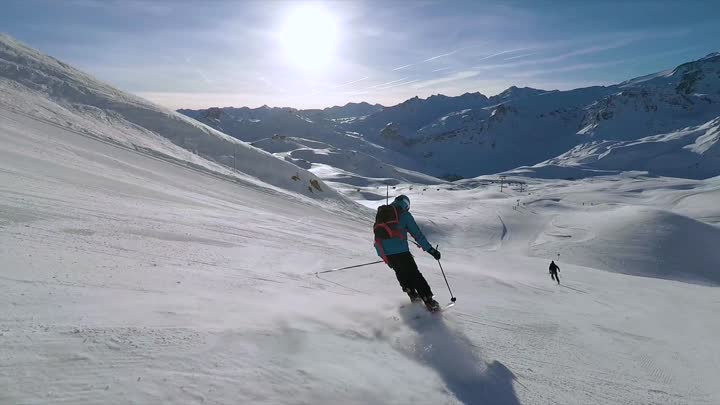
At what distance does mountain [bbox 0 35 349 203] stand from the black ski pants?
20.7 meters

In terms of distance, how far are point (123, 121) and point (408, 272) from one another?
28.5 meters

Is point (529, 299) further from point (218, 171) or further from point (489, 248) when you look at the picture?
point (489, 248)

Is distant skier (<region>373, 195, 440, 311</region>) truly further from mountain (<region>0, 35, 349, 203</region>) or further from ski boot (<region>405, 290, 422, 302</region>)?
mountain (<region>0, 35, 349, 203</region>)

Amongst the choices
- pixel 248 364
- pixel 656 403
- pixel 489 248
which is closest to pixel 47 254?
pixel 248 364

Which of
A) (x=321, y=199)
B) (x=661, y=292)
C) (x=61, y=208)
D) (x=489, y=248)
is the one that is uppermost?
(x=61, y=208)

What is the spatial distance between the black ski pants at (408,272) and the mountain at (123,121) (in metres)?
20.7

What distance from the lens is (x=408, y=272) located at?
618cm

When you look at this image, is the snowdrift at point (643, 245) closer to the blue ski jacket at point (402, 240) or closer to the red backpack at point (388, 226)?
the blue ski jacket at point (402, 240)

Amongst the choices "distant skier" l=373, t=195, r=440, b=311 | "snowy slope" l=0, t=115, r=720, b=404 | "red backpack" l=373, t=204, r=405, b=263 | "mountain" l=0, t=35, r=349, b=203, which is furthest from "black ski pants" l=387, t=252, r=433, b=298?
"mountain" l=0, t=35, r=349, b=203

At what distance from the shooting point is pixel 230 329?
404 cm

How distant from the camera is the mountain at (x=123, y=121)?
2259 cm

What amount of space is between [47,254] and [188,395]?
12.5 feet

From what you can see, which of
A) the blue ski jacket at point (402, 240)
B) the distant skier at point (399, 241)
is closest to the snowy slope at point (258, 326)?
the distant skier at point (399, 241)

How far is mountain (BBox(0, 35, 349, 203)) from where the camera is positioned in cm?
2259
